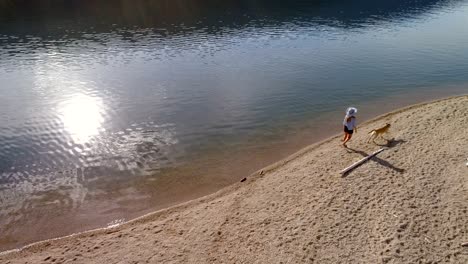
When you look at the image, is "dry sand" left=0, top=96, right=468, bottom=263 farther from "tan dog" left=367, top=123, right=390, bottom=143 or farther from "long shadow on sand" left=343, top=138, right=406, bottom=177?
"tan dog" left=367, top=123, right=390, bottom=143

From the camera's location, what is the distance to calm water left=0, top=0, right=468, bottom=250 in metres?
17.4

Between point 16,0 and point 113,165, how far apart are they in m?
60.5

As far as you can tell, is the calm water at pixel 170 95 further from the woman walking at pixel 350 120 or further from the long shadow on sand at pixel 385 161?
the long shadow on sand at pixel 385 161

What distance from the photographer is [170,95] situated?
28.5 m

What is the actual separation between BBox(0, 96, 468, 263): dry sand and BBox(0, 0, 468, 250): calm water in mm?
1944

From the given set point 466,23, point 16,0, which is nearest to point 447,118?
point 466,23

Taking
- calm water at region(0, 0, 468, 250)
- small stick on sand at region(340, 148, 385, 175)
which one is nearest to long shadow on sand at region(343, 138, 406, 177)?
small stick on sand at region(340, 148, 385, 175)

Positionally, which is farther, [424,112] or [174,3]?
[174,3]

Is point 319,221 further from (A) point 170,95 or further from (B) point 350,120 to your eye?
(A) point 170,95

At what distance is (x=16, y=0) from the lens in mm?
65875

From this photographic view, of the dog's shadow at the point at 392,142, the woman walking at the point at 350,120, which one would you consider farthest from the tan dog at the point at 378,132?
the woman walking at the point at 350,120

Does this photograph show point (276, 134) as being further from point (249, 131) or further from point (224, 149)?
point (224, 149)

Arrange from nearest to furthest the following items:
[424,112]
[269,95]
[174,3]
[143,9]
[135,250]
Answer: [135,250], [424,112], [269,95], [143,9], [174,3]

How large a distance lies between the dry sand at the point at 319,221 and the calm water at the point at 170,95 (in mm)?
1944
